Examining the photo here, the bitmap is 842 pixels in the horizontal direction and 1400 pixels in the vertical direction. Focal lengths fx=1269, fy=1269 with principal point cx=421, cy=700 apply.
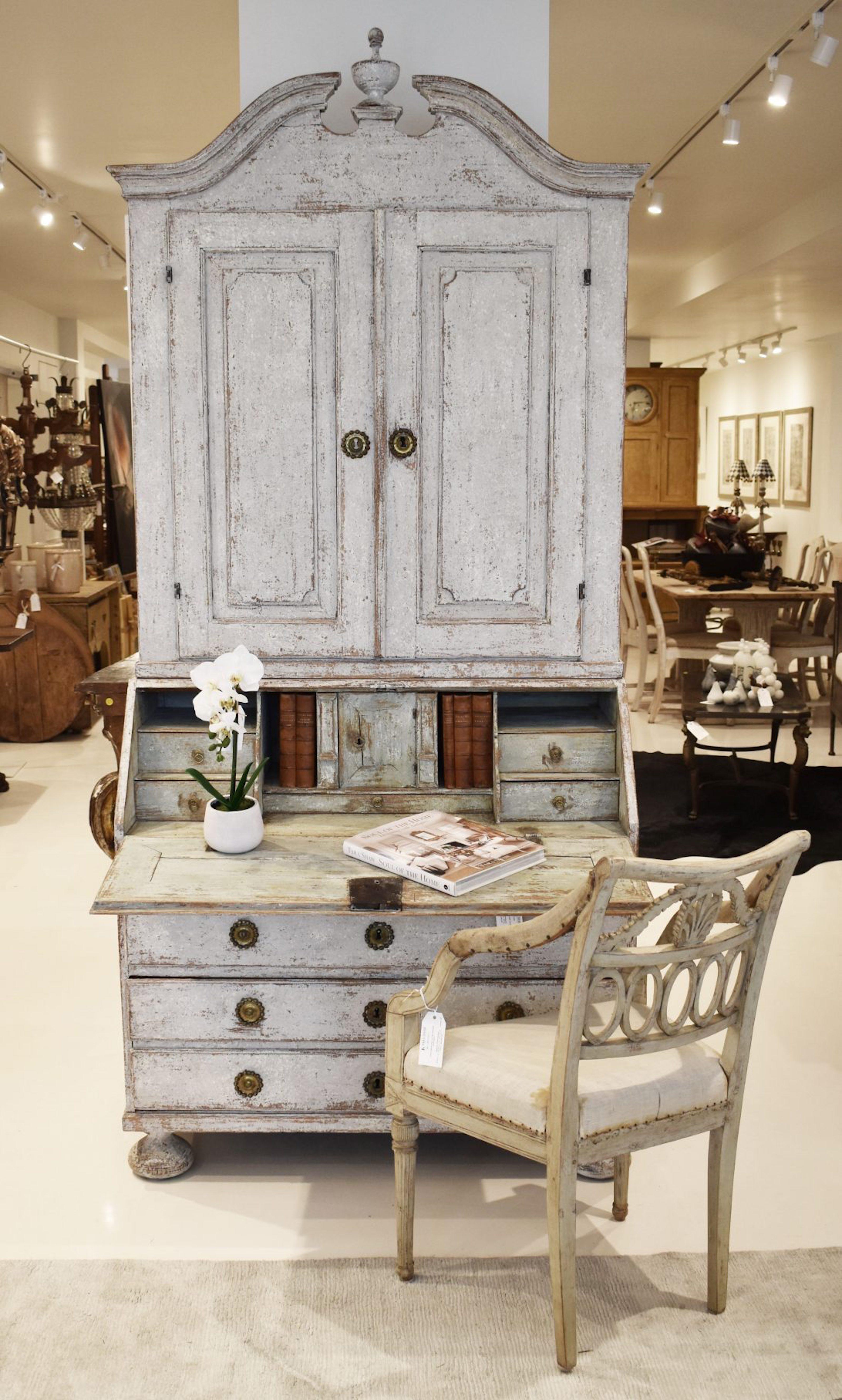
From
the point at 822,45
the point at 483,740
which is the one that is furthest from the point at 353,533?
the point at 822,45

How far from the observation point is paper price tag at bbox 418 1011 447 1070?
238 centimetres

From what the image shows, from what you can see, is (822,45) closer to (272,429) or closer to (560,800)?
(272,429)

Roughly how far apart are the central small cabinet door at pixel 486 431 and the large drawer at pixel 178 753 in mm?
518

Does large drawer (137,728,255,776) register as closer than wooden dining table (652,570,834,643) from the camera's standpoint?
Yes

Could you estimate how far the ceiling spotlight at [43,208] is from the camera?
678 cm

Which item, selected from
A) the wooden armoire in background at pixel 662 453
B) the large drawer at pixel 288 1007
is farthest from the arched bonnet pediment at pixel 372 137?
the wooden armoire in background at pixel 662 453

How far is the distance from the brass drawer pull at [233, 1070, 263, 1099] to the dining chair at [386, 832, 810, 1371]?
46 cm

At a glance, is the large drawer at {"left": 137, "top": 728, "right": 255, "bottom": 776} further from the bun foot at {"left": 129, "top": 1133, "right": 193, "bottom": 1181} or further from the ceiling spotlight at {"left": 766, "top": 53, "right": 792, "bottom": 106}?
the ceiling spotlight at {"left": 766, "top": 53, "right": 792, "bottom": 106}

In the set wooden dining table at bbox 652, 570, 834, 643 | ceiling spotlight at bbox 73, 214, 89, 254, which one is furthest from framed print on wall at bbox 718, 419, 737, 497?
ceiling spotlight at bbox 73, 214, 89, 254

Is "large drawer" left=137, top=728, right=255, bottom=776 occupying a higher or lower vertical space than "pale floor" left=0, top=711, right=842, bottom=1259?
higher

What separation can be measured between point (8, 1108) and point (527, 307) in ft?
7.78

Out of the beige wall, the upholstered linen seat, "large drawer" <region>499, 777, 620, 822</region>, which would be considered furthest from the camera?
the beige wall

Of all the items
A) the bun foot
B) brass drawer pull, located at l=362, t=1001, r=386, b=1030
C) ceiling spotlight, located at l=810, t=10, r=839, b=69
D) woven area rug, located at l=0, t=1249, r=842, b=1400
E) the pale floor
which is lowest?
woven area rug, located at l=0, t=1249, r=842, b=1400

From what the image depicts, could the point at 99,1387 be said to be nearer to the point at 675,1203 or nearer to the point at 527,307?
the point at 675,1203
